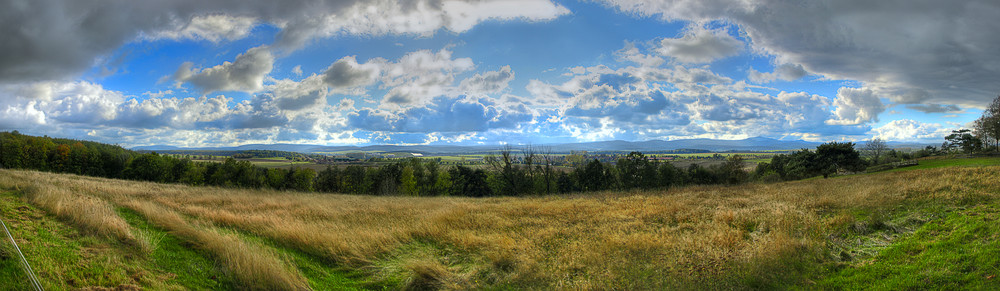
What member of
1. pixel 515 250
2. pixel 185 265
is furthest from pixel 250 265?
pixel 515 250

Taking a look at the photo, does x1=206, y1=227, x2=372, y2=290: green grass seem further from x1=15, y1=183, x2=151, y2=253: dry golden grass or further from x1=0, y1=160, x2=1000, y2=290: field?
x1=15, y1=183, x2=151, y2=253: dry golden grass

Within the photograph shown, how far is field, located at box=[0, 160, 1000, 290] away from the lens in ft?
19.6

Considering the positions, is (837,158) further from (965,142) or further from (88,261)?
(88,261)

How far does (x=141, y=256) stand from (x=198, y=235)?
1778 millimetres

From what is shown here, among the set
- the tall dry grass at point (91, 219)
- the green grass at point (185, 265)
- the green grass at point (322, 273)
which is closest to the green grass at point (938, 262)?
the green grass at point (322, 273)

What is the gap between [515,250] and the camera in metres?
8.80

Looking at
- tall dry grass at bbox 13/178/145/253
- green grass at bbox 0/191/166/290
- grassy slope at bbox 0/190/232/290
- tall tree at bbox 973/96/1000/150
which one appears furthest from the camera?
tall tree at bbox 973/96/1000/150

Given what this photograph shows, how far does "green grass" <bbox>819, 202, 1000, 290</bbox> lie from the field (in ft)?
0.09

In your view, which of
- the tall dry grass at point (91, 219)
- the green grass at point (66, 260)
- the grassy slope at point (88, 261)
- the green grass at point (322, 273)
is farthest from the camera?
the tall dry grass at point (91, 219)

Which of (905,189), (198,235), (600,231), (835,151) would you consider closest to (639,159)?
(835,151)

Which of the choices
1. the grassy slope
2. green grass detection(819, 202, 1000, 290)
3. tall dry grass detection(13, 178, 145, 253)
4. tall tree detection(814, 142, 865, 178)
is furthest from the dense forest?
the grassy slope

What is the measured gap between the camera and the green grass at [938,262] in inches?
224

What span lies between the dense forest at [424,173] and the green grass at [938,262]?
137ft

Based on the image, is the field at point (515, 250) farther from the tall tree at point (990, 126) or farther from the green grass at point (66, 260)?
the tall tree at point (990, 126)
